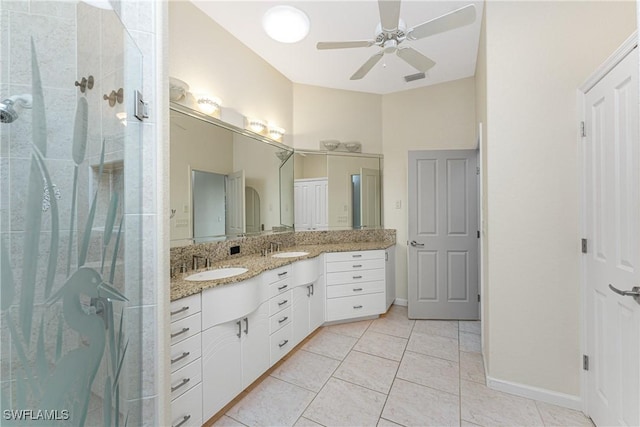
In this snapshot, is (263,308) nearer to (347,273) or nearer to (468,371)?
(347,273)

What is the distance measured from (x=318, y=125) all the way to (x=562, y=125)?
251 cm

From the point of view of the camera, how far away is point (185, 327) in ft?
4.57

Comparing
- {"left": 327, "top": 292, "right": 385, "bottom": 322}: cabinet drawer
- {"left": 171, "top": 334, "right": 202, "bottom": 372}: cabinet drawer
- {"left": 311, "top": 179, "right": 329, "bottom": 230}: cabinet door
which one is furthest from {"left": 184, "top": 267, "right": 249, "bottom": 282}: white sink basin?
{"left": 311, "top": 179, "right": 329, "bottom": 230}: cabinet door

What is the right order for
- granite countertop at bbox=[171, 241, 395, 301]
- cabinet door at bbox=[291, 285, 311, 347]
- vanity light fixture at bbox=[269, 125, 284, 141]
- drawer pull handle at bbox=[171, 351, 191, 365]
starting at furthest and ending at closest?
vanity light fixture at bbox=[269, 125, 284, 141], cabinet door at bbox=[291, 285, 311, 347], granite countertop at bbox=[171, 241, 395, 301], drawer pull handle at bbox=[171, 351, 191, 365]

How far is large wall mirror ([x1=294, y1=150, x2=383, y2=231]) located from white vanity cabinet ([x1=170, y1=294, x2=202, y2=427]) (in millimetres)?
2017

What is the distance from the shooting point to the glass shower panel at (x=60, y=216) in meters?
0.66

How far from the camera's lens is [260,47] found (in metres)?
2.68

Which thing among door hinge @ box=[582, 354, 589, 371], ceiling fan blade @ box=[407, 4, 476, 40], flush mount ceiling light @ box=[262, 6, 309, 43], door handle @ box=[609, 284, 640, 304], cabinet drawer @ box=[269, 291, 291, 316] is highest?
flush mount ceiling light @ box=[262, 6, 309, 43]

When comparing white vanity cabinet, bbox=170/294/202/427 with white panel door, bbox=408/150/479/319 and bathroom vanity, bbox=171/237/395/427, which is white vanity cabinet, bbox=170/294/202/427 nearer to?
bathroom vanity, bbox=171/237/395/427

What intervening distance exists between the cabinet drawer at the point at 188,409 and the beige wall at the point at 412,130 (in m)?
2.79

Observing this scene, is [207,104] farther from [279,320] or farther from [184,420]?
[184,420]

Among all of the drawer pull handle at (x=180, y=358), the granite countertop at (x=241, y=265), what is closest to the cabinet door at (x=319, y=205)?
the granite countertop at (x=241, y=265)

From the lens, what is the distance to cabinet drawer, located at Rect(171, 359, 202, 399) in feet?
4.39

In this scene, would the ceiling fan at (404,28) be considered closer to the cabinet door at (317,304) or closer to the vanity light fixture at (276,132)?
the vanity light fixture at (276,132)
